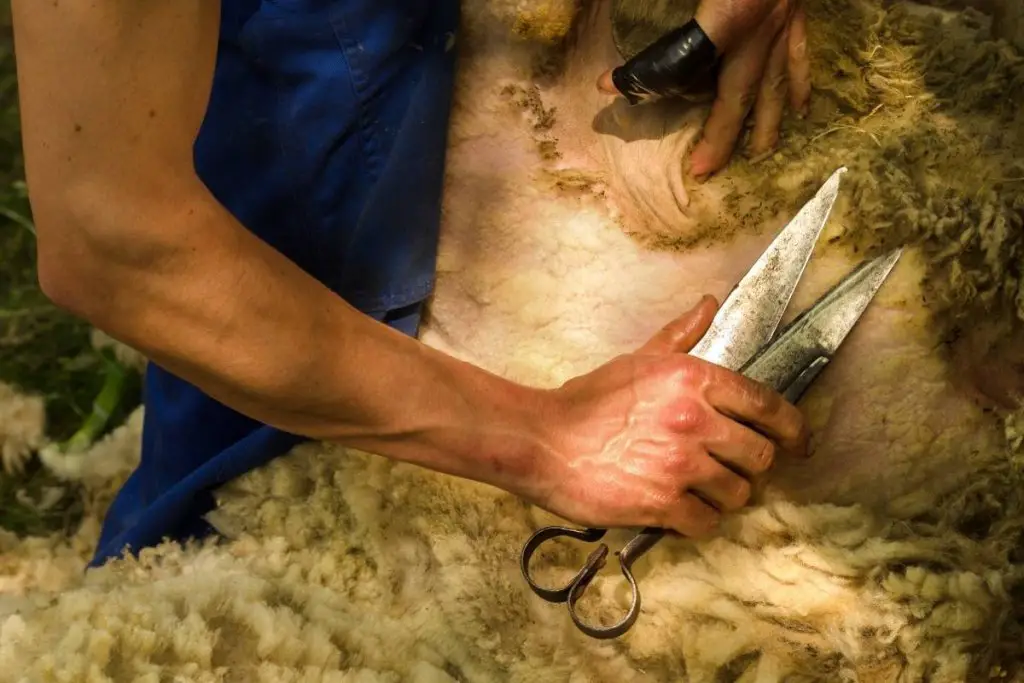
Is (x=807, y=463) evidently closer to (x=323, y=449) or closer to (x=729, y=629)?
(x=729, y=629)

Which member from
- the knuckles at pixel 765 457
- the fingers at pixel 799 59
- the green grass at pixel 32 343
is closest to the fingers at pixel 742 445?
the knuckles at pixel 765 457

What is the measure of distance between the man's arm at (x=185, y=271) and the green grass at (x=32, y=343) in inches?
32.3

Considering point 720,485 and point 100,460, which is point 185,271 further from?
point 100,460

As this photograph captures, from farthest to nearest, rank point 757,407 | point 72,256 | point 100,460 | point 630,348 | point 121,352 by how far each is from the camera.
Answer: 1. point 121,352
2. point 100,460
3. point 630,348
4. point 757,407
5. point 72,256

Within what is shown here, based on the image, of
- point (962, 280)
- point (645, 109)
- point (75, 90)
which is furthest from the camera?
point (645, 109)

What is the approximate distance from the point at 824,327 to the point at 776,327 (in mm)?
37

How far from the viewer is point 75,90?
0.52 meters

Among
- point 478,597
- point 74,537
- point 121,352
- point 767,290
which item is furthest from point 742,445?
point 121,352

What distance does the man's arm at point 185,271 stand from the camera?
52cm

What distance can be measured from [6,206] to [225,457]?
36.3 inches

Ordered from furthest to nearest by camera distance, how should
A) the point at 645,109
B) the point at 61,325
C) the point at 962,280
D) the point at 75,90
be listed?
the point at 61,325 → the point at 645,109 → the point at 962,280 → the point at 75,90

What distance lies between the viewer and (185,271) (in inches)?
23.0

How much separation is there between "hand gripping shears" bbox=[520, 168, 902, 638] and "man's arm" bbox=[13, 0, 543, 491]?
4.1 inches

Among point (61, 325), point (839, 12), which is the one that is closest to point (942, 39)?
point (839, 12)
